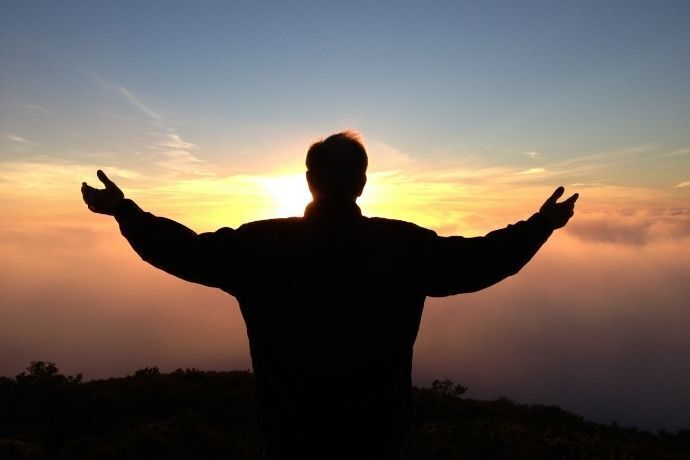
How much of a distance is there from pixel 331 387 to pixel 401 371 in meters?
0.37

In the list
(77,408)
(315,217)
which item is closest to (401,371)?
(315,217)

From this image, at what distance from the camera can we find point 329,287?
7.02ft

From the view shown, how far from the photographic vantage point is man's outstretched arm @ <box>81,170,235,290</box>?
223cm

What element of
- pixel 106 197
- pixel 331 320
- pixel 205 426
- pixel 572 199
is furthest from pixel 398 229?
pixel 205 426

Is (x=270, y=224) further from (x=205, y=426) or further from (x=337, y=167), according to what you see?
(x=205, y=426)

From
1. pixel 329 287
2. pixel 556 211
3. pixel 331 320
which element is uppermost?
pixel 556 211

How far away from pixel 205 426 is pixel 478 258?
1031 centimetres

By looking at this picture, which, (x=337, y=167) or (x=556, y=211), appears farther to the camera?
(x=556, y=211)

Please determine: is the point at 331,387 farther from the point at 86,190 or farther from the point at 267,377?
the point at 86,190

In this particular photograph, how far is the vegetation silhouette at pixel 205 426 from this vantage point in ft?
30.5

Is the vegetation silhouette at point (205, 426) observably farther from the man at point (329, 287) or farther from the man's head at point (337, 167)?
the man's head at point (337, 167)

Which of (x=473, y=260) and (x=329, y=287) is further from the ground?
(x=473, y=260)

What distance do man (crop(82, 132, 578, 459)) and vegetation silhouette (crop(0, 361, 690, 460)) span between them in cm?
750

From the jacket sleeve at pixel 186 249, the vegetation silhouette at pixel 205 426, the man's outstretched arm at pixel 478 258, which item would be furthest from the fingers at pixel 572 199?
the vegetation silhouette at pixel 205 426
